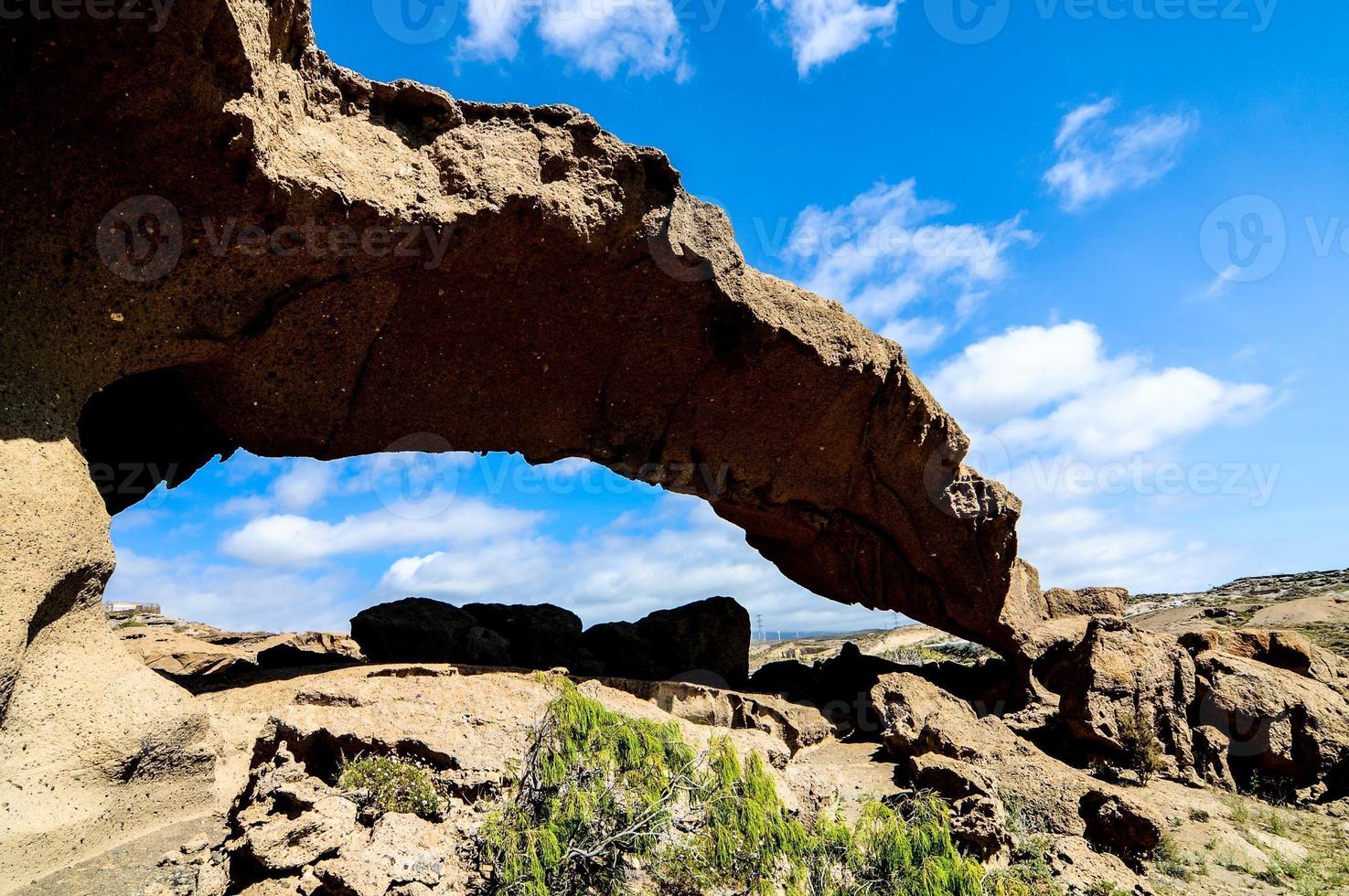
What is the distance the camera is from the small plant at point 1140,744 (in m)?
9.75

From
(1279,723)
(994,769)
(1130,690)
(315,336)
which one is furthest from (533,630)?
(1279,723)

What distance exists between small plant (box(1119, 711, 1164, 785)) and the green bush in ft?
20.5

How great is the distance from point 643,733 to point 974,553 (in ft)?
29.2

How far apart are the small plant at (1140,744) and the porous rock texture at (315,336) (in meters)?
2.87

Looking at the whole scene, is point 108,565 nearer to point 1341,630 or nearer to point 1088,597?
point 1088,597

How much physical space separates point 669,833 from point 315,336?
18.6ft

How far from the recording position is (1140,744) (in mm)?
9836

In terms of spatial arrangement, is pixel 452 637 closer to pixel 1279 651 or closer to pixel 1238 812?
pixel 1238 812

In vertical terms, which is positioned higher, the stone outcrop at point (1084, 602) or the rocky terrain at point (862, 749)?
the stone outcrop at point (1084, 602)

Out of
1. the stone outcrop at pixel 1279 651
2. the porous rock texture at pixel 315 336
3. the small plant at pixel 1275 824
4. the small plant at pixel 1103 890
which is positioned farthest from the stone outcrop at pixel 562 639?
the stone outcrop at pixel 1279 651

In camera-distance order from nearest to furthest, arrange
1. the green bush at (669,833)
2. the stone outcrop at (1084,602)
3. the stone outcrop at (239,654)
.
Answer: the green bush at (669,833) → the stone outcrop at (239,654) → the stone outcrop at (1084,602)

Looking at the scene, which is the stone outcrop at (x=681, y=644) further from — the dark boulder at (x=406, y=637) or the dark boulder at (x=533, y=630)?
the dark boulder at (x=406, y=637)

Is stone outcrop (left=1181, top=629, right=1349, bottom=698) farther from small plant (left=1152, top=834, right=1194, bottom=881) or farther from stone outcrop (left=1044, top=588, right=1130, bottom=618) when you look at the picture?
small plant (left=1152, top=834, right=1194, bottom=881)

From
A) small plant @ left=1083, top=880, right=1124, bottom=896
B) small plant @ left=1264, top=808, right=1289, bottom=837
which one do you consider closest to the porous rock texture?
small plant @ left=1264, top=808, right=1289, bottom=837
